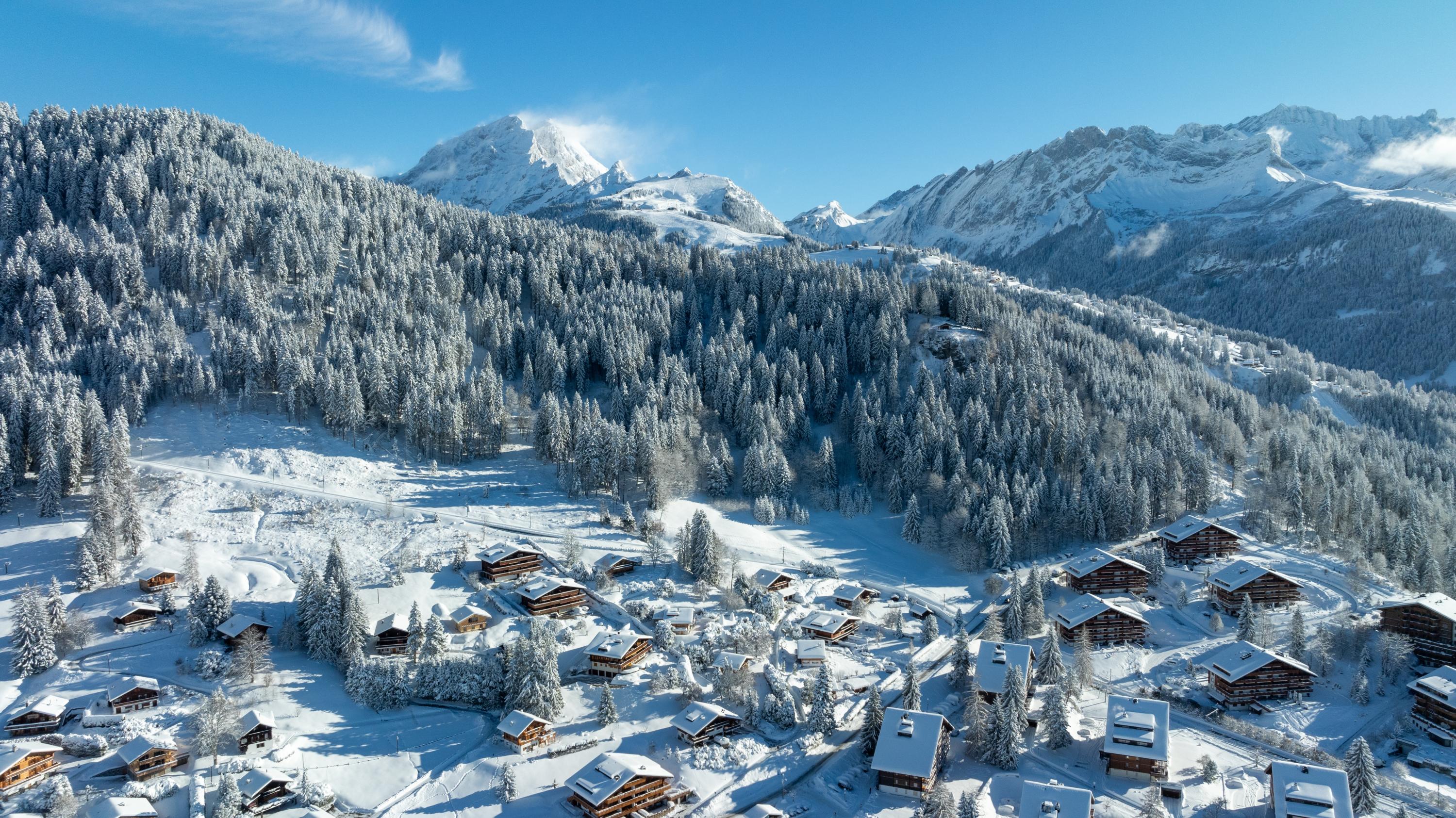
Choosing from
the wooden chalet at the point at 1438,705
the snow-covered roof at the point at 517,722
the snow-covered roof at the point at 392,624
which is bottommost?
the wooden chalet at the point at 1438,705

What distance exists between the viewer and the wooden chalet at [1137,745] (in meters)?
49.0

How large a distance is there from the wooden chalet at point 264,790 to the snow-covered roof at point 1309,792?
54.6 metres

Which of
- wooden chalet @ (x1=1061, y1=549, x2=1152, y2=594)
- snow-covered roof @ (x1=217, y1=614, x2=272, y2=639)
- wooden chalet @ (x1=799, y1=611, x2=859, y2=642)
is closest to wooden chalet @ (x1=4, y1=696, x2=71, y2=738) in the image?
snow-covered roof @ (x1=217, y1=614, x2=272, y2=639)

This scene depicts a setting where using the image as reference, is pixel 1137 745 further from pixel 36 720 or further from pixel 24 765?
pixel 36 720

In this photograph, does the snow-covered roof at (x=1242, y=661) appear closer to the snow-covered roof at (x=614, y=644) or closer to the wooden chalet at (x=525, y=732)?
the snow-covered roof at (x=614, y=644)

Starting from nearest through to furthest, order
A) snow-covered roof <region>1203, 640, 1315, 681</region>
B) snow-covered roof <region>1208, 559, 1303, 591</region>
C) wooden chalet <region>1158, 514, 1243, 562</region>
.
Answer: snow-covered roof <region>1203, 640, 1315, 681</region>
snow-covered roof <region>1208, 559, 1303, 591</region>
wooden chalet <region>1158, 514, 1243, 562</region>

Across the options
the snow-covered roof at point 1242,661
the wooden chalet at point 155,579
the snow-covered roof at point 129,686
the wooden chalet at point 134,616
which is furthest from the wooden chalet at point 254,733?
the snow-covered roof at point 1242,661

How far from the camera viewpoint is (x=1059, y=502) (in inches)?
3812

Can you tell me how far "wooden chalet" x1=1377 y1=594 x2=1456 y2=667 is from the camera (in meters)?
63.7

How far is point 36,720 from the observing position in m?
49.9

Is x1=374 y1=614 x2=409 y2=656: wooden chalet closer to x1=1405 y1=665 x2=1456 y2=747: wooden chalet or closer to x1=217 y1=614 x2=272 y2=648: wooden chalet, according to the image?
x1=217 y1=614 x2=272 y2=648: wooden chalet

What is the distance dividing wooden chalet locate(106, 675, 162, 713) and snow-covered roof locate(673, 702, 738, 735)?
112 ft

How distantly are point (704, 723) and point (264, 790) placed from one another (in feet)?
83.3

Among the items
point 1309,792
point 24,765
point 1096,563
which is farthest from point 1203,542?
point 24,765
